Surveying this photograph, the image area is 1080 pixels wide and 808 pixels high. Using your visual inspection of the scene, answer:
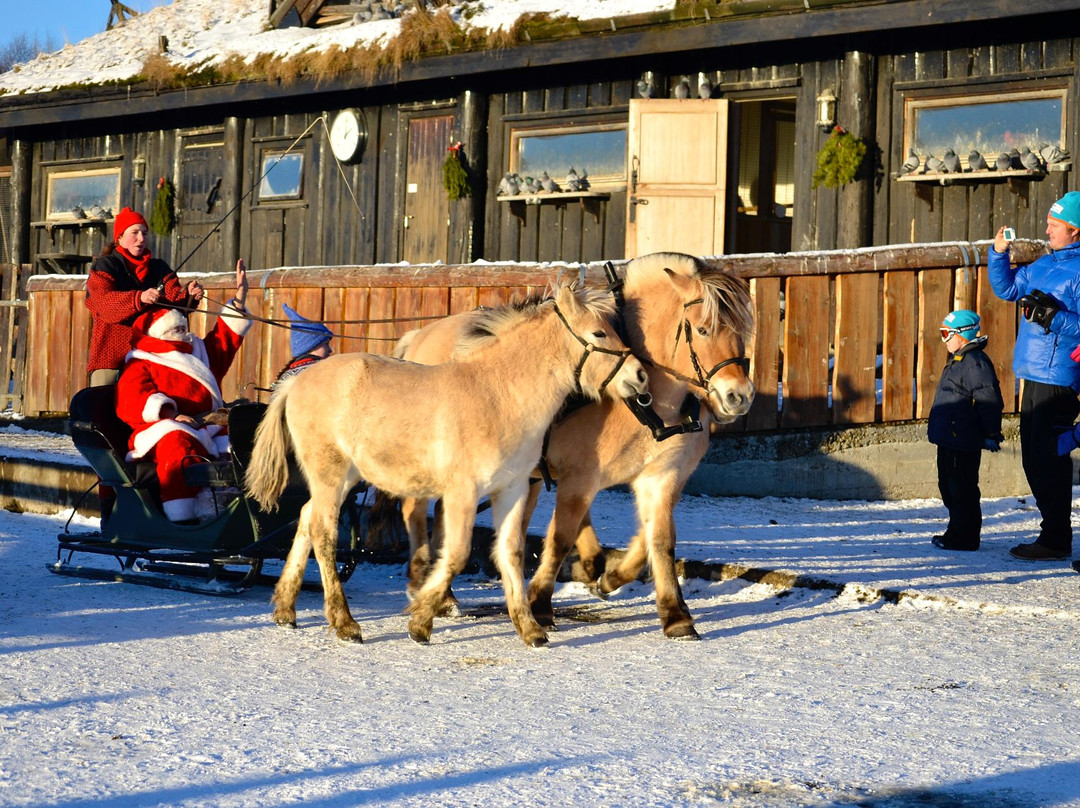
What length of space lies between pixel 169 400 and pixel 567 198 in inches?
372

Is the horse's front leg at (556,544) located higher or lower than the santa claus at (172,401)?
lower

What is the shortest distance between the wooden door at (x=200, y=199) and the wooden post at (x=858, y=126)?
9523 millimetres

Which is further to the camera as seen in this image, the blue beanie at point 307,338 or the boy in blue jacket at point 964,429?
the boy in blue jacket at point 964,429

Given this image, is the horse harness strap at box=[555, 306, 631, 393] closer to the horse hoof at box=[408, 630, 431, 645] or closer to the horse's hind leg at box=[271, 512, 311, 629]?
the horse hoof at box=[408, 630, 431, 645]

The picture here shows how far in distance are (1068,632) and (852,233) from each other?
8.54 metres

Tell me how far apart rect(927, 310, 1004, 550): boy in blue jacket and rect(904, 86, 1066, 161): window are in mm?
5340

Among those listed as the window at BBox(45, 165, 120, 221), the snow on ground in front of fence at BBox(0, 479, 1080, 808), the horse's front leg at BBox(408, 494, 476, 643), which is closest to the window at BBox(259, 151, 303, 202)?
the window at BBox(45, 165, 120, 221)

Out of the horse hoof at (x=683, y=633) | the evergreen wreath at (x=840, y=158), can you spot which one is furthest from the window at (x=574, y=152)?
the horse hoof at (x=683, y=633)

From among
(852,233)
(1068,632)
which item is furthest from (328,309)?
(1068,632)

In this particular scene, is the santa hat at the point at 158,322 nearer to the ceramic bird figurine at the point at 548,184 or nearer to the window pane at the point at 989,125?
the ceramic bird figurine at the point at 548,184

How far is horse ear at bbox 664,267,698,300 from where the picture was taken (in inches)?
258

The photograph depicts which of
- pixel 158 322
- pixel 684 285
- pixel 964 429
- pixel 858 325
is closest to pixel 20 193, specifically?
pixel 158 322

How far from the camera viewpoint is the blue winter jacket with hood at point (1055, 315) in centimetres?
806

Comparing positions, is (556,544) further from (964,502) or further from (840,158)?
(840,158)
